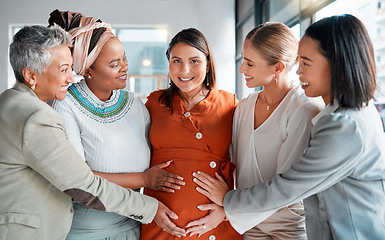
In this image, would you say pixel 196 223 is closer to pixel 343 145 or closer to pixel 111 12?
pixel 343 145

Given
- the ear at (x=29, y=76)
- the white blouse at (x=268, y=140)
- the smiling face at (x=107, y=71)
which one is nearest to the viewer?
the ear at (x=29, y=76)

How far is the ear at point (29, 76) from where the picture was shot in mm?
1271

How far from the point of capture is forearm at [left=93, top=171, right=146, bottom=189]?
5.02 feet

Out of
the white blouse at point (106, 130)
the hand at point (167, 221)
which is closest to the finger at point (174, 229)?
the hand at point (167, 221)

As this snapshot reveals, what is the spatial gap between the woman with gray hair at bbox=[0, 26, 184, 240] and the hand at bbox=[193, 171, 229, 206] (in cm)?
31

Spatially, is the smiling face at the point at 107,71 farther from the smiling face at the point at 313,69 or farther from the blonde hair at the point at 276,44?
the smiling face at the point at 313,69

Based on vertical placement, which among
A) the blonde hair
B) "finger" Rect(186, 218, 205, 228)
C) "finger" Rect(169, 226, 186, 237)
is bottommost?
"finger" Rect(169, 226, 186, 237)

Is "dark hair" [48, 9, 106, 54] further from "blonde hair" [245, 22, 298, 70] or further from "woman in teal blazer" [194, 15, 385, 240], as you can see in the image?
"woman in teal blazer" [194, 15, 385, 240]

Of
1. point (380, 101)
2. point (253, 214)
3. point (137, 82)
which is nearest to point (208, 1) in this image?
point (137, 82)

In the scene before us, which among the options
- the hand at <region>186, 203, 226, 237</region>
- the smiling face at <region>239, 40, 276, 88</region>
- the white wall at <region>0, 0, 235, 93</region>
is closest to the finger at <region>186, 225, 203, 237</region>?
the hand at <region>186, 203, 226, 237</region>

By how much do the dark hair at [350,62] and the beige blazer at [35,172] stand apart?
34.4 inches

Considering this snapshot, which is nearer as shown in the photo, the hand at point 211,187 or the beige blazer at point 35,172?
the beige blazer at point 35,172

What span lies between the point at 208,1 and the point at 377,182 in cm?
658

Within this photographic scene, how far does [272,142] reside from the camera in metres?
1.50
